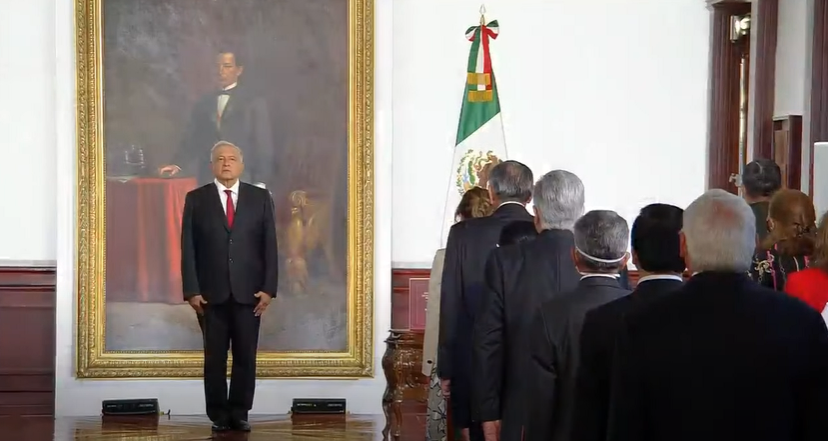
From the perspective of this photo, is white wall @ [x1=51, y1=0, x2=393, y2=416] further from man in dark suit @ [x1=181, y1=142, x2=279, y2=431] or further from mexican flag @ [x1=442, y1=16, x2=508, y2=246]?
man in dark suit @ [x1=181, y1=142, x2=279, y2=431]

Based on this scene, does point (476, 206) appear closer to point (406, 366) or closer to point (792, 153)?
point (406, 366)

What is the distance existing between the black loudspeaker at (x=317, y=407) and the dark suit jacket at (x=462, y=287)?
3459mm

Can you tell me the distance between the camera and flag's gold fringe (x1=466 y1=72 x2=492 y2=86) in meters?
9.12

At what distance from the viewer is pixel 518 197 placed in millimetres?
5125

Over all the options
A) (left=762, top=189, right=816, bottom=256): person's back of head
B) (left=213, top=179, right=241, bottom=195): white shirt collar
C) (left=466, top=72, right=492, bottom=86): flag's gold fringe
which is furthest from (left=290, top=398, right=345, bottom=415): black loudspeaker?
(left=762, top=189, right=816, bottom=256): person's back of head

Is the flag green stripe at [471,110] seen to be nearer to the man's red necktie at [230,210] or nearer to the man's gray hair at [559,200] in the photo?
the man's red necktie at [230,210]

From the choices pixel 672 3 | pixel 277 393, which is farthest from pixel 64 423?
pixel 672 3

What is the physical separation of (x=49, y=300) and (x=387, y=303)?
240 cm

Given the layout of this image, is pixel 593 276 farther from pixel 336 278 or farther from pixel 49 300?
→ pixel 49 300

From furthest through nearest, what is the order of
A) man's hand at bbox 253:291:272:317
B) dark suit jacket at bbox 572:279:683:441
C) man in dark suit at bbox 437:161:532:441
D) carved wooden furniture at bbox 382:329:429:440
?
1. man's hand at bbox 253:291:272:317
2. carved wooden furniture at bbox 382:329:429:440
3. man in dark suit at bbox 437:161:532:441
4. dark suit jacket at bbox 572:279:683:441

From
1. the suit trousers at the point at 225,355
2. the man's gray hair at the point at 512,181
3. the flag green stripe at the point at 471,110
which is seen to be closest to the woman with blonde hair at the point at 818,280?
the man's gray hair at the point at 512,181

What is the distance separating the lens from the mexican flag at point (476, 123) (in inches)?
358

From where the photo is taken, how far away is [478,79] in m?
9.12

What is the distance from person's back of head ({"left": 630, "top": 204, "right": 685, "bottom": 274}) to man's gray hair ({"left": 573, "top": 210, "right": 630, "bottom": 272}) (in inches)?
13.9
